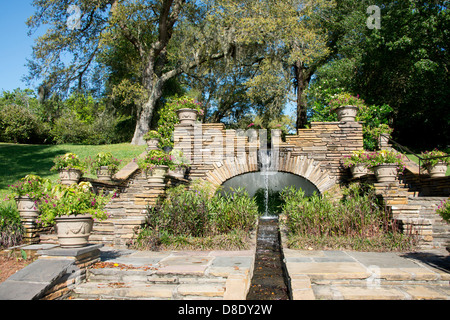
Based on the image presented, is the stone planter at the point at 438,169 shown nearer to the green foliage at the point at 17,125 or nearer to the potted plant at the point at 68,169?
the potted plant at the point at 68,169

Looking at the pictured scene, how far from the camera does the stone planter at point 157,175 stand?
7141 mm

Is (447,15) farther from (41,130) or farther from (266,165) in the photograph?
(41,130)

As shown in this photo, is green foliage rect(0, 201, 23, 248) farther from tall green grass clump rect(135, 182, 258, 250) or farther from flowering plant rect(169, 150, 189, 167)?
flowering plant rect(169, 150, 189, 167)

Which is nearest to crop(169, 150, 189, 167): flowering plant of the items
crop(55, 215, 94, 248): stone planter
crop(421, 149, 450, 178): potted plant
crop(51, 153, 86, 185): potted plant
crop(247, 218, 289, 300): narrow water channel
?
crop(51, 153, 86, 185): potted plant

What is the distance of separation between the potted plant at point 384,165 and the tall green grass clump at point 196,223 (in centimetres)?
275

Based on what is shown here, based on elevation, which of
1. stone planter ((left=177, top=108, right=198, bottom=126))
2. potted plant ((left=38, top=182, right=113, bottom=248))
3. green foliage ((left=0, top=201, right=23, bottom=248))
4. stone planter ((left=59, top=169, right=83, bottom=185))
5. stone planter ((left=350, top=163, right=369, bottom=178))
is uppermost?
stone planter ((left=177, top=108, right=198, bottom=126))

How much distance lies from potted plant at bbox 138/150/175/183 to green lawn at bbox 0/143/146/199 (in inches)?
171

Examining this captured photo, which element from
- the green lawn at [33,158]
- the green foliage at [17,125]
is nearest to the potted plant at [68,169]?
the green lawn at [33,158]

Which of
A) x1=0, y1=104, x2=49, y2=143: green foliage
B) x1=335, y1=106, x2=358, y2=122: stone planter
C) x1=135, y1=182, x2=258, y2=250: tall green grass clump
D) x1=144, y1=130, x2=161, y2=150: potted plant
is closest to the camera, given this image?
x1=135, y1=182, x2=258, y2=250: tall green grass clump

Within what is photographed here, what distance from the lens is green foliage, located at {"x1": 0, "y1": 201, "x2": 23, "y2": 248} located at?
18.4ft

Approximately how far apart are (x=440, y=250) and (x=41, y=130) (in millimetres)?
20245

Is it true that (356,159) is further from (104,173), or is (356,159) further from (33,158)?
(33,158)

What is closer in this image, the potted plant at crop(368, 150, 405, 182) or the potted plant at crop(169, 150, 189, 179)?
the potted plant at crop(368, 150, 405, 182)

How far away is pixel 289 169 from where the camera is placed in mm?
8688
